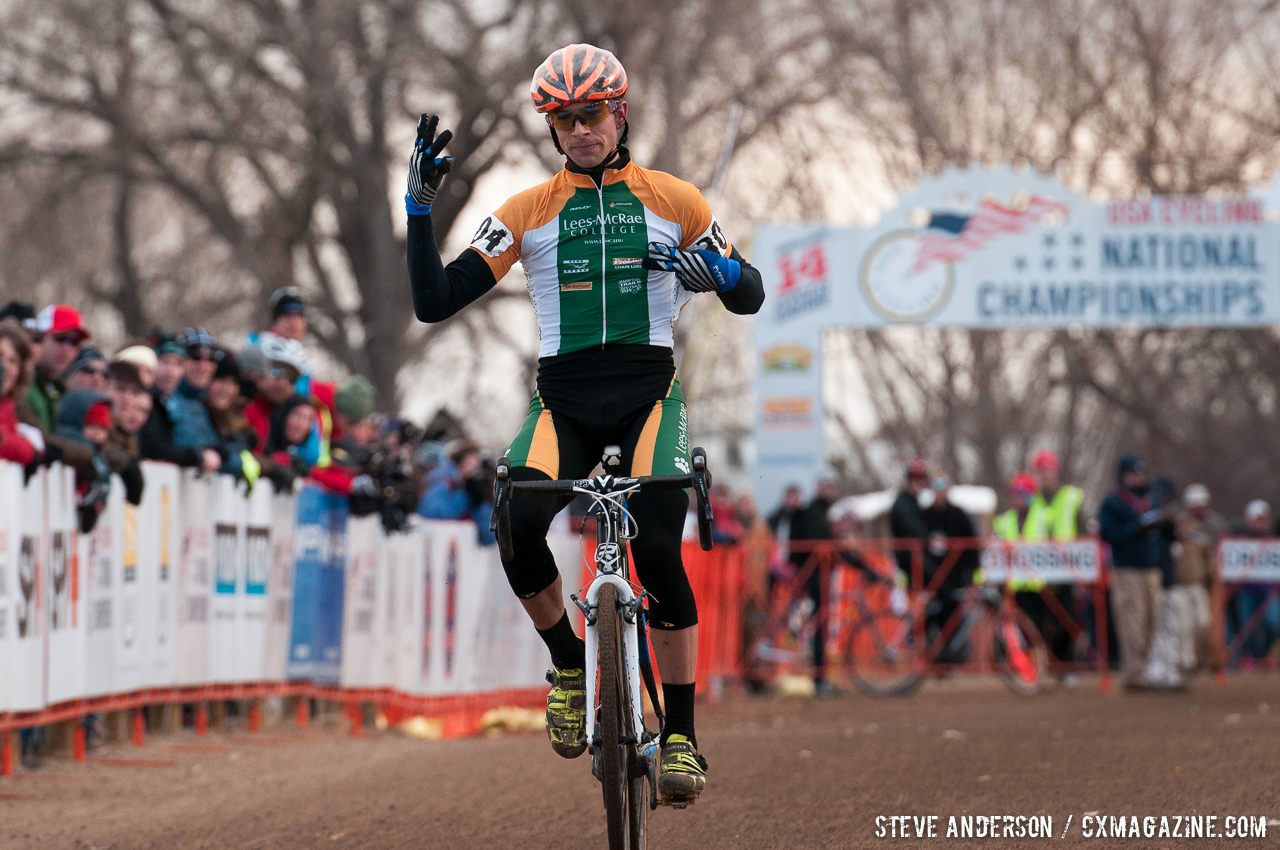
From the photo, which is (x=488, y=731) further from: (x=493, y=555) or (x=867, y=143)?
(x=867, y=143)

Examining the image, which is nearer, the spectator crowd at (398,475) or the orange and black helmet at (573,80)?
the orange and black helmet at (573,80)

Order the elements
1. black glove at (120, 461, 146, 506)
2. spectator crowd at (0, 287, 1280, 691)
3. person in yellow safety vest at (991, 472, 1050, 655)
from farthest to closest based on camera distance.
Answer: person in yellow safety vest at (991, 472, 1050, 655) < black glove at (120, 461, 146, 506) < spectator crowd at (0, 287, 1280, 691)

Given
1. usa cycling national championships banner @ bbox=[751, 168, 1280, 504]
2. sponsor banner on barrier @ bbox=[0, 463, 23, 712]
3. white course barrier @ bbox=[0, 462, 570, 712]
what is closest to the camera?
sponsor banner on barrier @ bbox=[0, 463, 23, 712]

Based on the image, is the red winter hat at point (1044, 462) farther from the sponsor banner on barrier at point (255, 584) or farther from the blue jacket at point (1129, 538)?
the sponsor banner on barrier at point (255, 584)

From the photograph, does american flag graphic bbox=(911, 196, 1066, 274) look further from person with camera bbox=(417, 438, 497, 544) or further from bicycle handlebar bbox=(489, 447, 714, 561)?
bicycle handlebar bbox=(489, 447, 714, 561)

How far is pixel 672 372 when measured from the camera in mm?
5906

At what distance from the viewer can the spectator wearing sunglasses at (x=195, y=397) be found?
10.3m

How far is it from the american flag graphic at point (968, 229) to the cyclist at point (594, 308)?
13.1 m

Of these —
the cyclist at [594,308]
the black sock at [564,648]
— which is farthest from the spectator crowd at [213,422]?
the black sock at [564,648]

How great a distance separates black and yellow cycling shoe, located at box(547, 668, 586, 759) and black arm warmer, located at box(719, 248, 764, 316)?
1379mm

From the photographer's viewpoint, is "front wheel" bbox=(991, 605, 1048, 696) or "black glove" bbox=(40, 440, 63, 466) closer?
"black glove" bbox=(40, 440, 63, 466)

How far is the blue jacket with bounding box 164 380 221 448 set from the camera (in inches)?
405

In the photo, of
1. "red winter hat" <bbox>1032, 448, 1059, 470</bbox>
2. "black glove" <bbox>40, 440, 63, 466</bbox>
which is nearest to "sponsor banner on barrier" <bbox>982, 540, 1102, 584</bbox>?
"red winter hat" <bbox>1032, 448, 1059, 470</bbox>

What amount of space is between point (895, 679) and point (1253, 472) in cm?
1860
